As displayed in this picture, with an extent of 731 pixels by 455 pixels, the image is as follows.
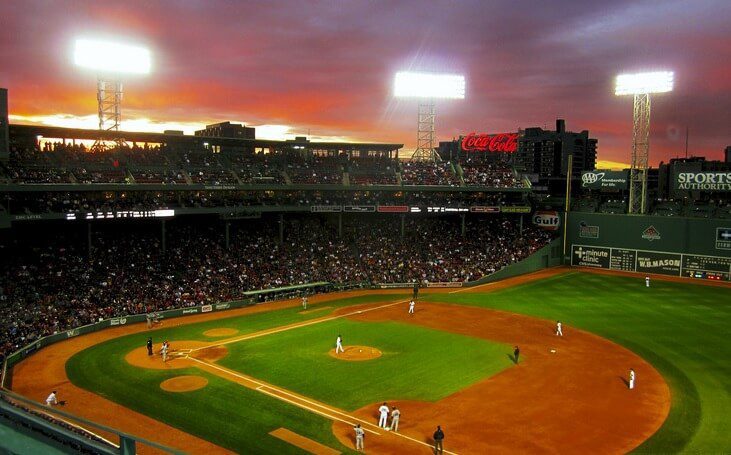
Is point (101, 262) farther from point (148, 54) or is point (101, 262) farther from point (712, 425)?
point (712, 425)

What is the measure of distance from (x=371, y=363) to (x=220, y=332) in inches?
458

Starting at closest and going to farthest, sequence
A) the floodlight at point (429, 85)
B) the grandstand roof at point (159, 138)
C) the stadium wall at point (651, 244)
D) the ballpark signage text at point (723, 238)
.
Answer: the grandstand roof at point (159, 138) < the ballpark signage text at point (723, 238) < the stadium wall at point (651, 244) < the floodlight at point (429, 85)

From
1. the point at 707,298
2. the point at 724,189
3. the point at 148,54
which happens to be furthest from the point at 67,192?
the point at 724,189

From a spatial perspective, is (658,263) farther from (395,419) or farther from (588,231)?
(395,419)

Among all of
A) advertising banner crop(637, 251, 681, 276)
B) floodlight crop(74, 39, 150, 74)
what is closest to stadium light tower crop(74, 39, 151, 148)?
floodlight crop(74, 39, 150, 74)

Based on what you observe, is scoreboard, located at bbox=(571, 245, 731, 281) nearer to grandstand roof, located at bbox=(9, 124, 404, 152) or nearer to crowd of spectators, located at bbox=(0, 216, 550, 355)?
crowd of spectators, located at bbox=(0, 216, 550, 355)

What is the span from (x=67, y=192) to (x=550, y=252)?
49.6 meters

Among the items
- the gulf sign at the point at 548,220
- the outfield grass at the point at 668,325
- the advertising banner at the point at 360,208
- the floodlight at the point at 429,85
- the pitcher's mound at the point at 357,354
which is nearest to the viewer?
the outfield grass at the point at 668,325

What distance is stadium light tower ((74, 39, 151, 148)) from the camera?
4512 centimetres

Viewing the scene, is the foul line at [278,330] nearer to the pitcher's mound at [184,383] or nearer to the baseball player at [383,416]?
the pitcher's mound at [184,383]

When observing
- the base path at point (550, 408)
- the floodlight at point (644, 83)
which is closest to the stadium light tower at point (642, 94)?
the floodlight at point (644, 83)

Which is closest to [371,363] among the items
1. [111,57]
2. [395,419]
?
[395,419]

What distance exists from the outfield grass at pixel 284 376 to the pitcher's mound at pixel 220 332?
1.92 ft

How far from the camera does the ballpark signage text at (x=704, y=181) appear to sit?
182 ft
